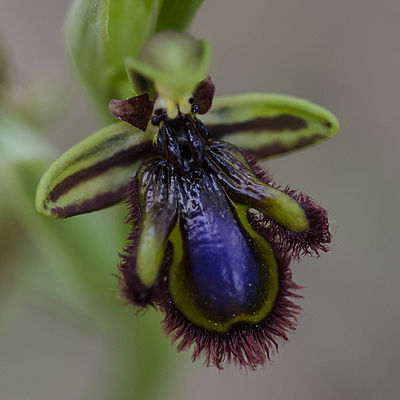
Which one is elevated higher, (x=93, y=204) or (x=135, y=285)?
(x=93, y=204)

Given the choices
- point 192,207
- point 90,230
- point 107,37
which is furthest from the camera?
point 90,230

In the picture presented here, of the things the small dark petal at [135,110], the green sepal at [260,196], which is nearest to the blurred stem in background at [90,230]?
the small dark petal at [135,110]

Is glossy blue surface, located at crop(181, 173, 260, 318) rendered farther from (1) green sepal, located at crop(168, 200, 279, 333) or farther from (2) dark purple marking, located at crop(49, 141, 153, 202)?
(2) dark purple marking, located at crop(49, 141, 153, 202)

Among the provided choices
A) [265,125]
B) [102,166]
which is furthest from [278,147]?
[102,166]

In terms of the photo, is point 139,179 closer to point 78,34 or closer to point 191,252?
point 191,252

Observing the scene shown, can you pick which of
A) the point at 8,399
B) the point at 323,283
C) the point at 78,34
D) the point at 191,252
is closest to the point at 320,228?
the point at 191,252

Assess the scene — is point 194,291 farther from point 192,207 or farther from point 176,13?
point 176,13

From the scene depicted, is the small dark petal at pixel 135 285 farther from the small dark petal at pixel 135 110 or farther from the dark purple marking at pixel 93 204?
the small dark petal at pixel 135 110
